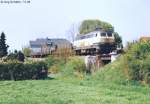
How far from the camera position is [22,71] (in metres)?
44.5

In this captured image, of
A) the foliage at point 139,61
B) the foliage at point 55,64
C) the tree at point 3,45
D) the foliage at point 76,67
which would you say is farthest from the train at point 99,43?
the tree at point 3,45

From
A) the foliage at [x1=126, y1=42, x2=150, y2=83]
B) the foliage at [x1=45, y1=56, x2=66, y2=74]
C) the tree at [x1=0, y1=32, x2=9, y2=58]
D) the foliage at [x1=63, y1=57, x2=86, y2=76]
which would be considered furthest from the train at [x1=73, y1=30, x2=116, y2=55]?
the tree at [x1=0, y1=32, x2=9, y2=58]

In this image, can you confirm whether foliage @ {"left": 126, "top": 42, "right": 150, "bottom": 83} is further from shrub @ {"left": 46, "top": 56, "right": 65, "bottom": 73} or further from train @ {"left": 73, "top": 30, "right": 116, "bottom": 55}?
shrub @ {"left": 46, "top": 56, "right": 65, "bottom": 73}

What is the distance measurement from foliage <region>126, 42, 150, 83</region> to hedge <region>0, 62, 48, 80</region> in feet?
32.0

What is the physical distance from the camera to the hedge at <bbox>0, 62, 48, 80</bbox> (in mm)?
43406

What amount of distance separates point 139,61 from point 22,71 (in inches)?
492

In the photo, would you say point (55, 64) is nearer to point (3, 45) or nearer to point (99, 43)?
point (99, 43)

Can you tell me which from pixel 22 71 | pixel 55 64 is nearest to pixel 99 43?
pixel 55 64

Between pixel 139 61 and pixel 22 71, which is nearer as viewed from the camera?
pixel 139 61

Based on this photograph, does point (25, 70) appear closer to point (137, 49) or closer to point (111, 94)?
point (137, 49)

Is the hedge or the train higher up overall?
the train

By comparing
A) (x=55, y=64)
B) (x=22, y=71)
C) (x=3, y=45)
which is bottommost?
(x=22, y=71)

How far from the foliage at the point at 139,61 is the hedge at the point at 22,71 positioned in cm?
976

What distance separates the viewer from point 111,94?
2539cm
